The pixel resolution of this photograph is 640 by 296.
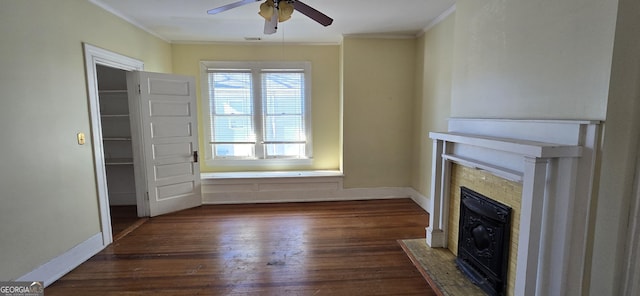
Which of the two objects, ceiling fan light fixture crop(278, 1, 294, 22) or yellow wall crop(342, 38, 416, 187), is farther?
yellow wall crop(342, 38, 416, 187)

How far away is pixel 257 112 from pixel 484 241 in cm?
371

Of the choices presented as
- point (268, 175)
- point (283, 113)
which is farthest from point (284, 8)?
point (268, 175)

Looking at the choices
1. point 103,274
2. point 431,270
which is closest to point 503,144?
point 431,270

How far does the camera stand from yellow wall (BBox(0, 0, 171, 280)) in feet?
6.28

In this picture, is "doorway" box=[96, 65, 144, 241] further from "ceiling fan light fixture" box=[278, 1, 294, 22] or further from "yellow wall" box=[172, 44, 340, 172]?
"ceiling fan light fixture" box=[278, 1, 294, 22]

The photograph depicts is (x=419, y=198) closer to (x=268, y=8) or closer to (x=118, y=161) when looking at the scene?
(x=268, y=8)

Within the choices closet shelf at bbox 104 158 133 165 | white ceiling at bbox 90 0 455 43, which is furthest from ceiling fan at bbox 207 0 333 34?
closet shelf at bbox 104 158 133 165

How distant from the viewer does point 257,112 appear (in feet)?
15.0

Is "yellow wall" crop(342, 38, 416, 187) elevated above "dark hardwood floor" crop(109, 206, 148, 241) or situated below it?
above

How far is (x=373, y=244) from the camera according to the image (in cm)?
286

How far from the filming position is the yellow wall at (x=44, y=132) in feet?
6.28

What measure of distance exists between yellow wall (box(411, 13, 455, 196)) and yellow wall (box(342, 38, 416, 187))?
0.51ft

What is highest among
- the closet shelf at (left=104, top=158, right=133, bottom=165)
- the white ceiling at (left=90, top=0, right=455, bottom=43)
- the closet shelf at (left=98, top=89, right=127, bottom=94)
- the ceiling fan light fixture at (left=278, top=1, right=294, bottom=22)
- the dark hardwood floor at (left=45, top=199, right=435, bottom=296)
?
the white ceiling at (left=90, top=0, right=455, bottom=43)

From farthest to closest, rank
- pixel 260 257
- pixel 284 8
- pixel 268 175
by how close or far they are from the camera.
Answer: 1. pixel 268 175
2. pixel 260 257
3. pixel 284 8
